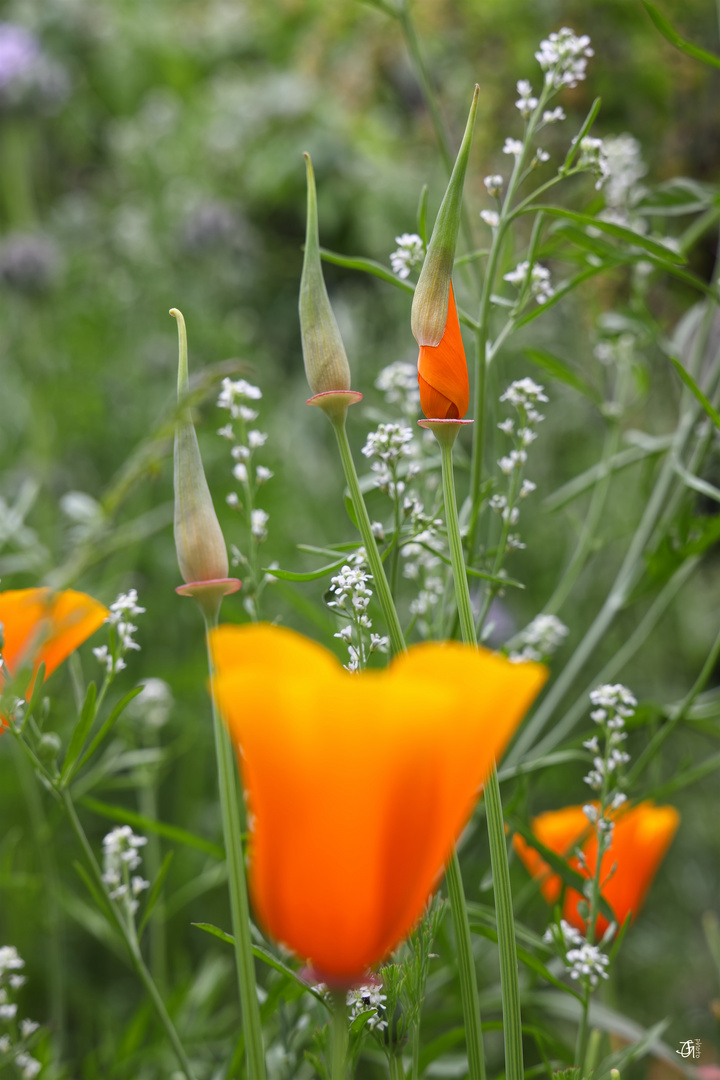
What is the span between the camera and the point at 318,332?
0.70 feet

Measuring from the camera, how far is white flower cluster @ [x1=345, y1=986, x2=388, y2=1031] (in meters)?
0.22

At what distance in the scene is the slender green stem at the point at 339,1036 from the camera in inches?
Answer: 6.2

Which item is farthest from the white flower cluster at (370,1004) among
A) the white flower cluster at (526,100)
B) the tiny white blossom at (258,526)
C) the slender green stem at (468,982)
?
the white flower cluster at (526,100)

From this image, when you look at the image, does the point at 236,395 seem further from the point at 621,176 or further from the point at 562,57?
the point at 621,176

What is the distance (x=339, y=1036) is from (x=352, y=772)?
0.18 feet

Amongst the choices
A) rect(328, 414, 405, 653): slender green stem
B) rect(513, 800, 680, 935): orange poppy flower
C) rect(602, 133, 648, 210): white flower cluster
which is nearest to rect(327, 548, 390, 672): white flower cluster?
rect(328, 414, 405, 653): slender green stem

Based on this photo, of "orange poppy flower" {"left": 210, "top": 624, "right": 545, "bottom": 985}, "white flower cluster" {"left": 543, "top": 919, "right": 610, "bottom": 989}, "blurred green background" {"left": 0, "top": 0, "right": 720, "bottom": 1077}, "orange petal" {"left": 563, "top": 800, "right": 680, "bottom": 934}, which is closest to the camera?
"orange poppy flower" {"left": 210, "top": 624, "right": 545, "bottom": 985}

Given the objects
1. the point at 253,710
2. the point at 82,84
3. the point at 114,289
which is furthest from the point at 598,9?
the point at 82,84

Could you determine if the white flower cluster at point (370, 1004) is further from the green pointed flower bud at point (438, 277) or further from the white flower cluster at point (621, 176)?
the white flower cluster at point (621, 176)

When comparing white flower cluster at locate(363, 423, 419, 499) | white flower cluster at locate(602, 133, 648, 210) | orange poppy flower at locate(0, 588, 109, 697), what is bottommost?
orange poppy flower at locate(0, 588, 109, 697)

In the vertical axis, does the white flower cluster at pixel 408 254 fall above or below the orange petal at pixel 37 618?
above

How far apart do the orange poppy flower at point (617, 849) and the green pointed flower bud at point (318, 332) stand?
198 mm

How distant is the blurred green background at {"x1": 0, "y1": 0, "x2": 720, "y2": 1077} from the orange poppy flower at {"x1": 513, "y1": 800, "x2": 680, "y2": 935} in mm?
124

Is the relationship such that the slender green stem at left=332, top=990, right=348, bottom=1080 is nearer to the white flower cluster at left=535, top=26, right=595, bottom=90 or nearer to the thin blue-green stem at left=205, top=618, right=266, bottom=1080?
the thin blue-green stem at left=205, top=618, right=266, bottom=1080
